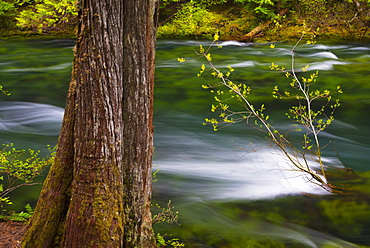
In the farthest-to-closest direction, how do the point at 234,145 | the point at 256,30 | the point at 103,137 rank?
the point at 256,30 < the point at 234,145 < the point at 103,137

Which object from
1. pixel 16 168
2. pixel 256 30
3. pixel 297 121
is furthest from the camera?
pixel 256 30

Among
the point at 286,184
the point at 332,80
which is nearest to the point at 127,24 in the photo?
the point at 286,184

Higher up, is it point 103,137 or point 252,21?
point 252,21

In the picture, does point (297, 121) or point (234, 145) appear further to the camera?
point (234, 145)

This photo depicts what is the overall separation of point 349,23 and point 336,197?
1306 centimetres

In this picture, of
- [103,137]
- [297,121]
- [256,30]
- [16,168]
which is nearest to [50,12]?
[16,168]

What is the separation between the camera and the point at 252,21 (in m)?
17.7

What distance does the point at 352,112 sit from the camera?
9.34 m

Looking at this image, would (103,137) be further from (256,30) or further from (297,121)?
(256,30)

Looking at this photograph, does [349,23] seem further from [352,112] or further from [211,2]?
[352,112]

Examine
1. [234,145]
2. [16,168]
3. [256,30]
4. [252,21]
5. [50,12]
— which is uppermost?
[252,21]

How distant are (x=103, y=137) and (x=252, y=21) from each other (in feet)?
51.7

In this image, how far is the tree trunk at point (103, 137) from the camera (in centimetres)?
304

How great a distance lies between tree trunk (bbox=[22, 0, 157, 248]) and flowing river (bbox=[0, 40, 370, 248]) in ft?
5.83
